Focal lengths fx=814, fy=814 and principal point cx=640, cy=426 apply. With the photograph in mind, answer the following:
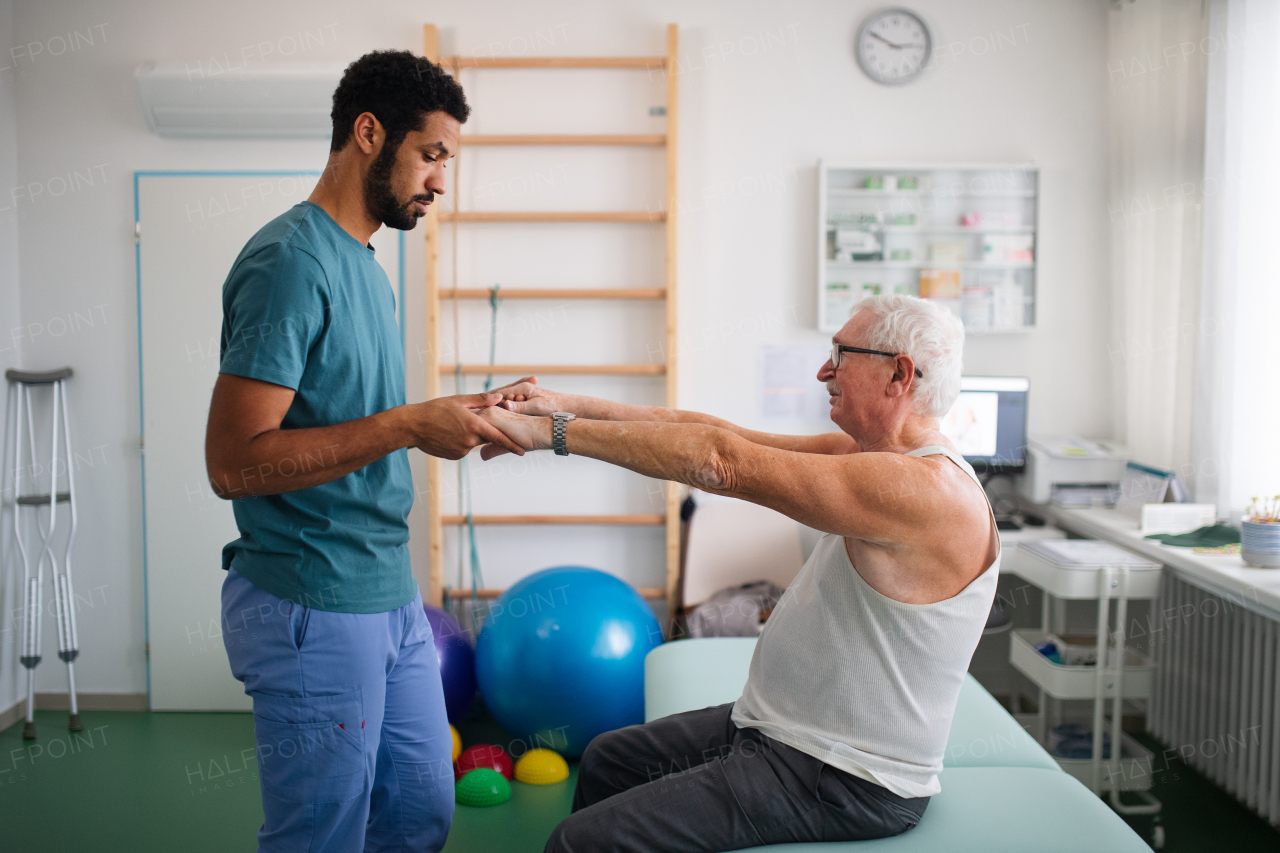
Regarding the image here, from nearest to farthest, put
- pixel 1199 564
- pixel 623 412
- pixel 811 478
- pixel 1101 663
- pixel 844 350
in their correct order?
pixel 811 478 < pixel 844 350 < pixel 623 412 < pixel 1199 564 < pixel 1101 663

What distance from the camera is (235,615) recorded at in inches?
49.9

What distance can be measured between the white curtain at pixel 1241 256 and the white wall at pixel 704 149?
66 cm

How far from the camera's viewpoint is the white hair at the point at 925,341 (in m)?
1.33

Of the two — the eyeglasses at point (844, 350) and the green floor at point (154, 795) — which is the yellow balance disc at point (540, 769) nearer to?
the green floor at point (154, 795)

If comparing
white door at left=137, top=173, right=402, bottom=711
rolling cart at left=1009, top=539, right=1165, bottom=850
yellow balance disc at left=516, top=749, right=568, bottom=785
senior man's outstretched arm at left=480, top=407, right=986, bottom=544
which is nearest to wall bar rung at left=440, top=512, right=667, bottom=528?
yellow balance disc at left=516, top=749, right=568, bottom=785

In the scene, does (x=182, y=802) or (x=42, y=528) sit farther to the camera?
(x=42, y=528)

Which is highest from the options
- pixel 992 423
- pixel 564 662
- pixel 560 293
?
pixel 560 293

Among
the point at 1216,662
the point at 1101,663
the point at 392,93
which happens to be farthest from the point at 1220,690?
the point at 392,93

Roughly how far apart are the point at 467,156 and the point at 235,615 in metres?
2.28

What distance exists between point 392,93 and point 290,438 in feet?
1.95

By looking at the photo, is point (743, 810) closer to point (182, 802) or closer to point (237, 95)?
point (182, 802)

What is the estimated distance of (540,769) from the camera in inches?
99.1

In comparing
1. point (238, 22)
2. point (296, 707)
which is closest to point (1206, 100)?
point (296, 707)

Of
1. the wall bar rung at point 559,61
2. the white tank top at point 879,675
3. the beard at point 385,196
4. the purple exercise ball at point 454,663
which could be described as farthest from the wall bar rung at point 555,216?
the white tank top at point 879,675
